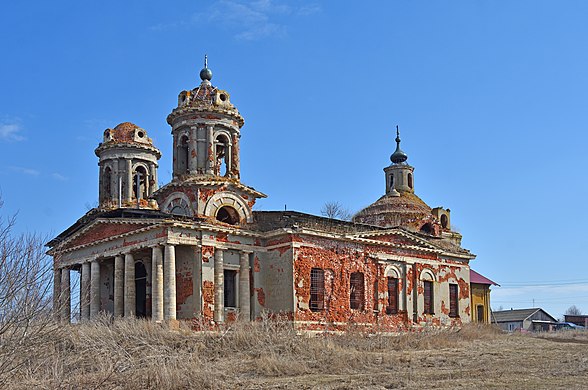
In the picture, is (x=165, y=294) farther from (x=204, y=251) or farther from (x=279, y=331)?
(x=279, y=331)

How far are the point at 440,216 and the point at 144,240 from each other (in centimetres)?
2108

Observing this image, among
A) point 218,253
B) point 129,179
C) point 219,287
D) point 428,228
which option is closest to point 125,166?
point 129,179

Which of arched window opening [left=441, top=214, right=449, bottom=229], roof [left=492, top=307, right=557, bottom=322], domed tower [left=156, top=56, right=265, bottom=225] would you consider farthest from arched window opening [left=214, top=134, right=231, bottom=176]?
roof [left=492, top=307, right=557, bottom=322]

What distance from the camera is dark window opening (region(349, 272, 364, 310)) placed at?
3344 cm

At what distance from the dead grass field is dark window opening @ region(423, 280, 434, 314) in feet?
26.8

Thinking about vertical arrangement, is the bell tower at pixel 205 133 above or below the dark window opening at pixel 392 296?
above

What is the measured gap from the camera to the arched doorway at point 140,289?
31953 millimetres

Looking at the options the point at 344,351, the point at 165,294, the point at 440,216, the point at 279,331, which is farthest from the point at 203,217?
the point at 440,216

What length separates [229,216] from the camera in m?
32.0

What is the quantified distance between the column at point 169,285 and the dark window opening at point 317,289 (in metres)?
6.04

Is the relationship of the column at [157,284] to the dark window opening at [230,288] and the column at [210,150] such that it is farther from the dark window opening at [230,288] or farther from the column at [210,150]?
the column at [210,150]

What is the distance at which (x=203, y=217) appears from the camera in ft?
99.9

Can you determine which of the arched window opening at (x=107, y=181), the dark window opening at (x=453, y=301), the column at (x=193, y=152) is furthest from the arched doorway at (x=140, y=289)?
the dark window opening at (x=453, y=301)

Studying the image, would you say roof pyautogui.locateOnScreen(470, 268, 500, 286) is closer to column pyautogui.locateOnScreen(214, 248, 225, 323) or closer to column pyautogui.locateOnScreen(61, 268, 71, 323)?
column pyautogui.locateOnScreen(214, 248, 225, 323)
